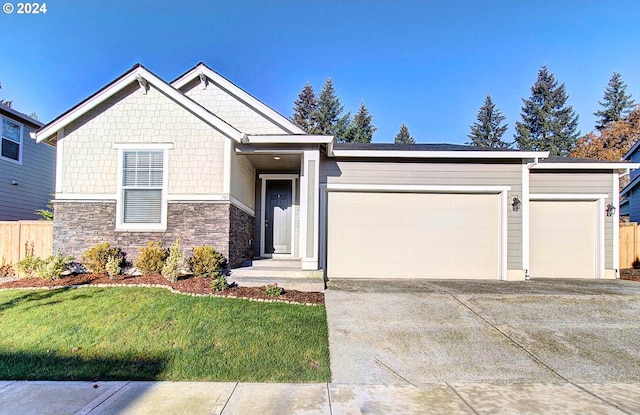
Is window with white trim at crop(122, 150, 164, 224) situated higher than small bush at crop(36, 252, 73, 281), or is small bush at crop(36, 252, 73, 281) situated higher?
window with white trim at crop(122, 150, 164, 224)

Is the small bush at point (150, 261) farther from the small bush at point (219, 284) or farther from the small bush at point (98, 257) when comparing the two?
the small bush at point (219, 284)

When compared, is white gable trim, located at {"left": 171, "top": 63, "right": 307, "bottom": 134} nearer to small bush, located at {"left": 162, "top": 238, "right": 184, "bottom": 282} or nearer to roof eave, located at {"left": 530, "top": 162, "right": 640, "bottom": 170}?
small bush, located at {"left": 162, "top": 238, "right": 184, "bottom": 282}

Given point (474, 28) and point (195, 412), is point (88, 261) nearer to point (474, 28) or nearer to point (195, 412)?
point (195, 412)

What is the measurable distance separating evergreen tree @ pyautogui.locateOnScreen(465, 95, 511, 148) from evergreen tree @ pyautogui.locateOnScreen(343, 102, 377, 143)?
11.1 meters

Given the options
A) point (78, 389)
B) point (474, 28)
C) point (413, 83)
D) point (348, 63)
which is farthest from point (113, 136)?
point (413, 83)

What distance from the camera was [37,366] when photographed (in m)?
4.22

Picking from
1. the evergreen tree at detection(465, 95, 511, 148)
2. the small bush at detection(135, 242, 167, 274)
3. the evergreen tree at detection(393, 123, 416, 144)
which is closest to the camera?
the small bush at detection(135, 242, 167, 274)

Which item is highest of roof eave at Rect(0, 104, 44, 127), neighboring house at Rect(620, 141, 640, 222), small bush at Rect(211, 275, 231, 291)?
roof eave at Rect(0, 104, 44, 127)

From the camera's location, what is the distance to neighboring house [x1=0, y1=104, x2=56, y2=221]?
39.9ft

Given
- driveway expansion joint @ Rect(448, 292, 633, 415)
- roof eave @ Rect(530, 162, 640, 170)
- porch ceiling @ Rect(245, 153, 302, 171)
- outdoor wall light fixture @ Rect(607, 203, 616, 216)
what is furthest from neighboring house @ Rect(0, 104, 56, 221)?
outdoor wall light fixture @ Rect(607, 203, 616, 216)

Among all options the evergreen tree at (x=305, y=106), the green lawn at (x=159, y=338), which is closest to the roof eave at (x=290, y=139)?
the green lawn at (x=159, y=338)

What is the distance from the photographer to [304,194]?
837 cm

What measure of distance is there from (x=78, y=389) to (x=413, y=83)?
2095 centimetres

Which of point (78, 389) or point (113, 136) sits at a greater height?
point (113, 136)
